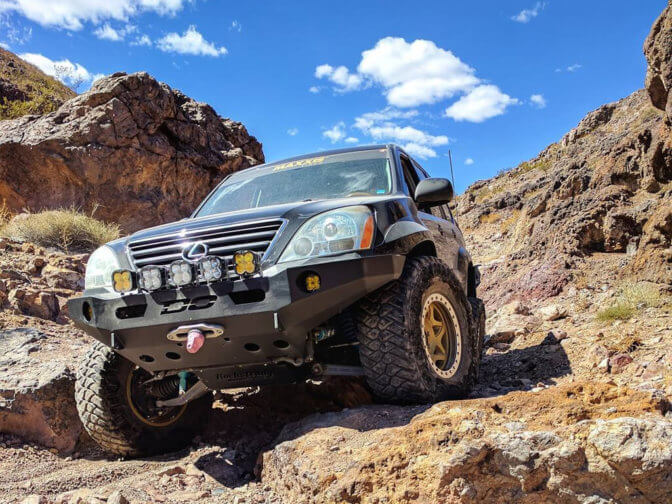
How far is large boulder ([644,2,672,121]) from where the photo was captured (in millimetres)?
6926

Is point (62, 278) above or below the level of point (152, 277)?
above

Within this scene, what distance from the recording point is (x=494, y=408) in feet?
10.0

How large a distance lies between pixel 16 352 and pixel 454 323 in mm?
4019

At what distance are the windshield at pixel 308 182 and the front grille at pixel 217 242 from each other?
106cm

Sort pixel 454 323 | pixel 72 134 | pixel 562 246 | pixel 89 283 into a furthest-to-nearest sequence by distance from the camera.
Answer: pixel 72 134, pixel 562 246, pixel 454 323, pixel 89 283

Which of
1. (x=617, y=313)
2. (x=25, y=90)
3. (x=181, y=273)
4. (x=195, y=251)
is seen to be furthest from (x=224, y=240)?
(x=25, y=90)

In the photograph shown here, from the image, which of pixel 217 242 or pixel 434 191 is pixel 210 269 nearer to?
pixel 217 242

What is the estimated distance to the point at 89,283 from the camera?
382 centimetres

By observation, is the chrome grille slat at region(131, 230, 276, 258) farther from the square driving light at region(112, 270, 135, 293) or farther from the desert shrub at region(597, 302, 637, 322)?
the desert shrub at region(597, 302, 637, 322)

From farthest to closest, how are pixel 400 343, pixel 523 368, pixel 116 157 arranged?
pixel 116 157 → pixel 523 368 → pixel 400 343

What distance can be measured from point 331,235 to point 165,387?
2.00m

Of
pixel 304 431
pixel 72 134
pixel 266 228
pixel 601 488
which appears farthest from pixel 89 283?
pixel 72 134

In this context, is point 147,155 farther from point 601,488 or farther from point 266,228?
point 601,488

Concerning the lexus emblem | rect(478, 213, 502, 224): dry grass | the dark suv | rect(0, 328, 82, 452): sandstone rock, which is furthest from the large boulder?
rect(478, 213, 502, 224): dry grass
